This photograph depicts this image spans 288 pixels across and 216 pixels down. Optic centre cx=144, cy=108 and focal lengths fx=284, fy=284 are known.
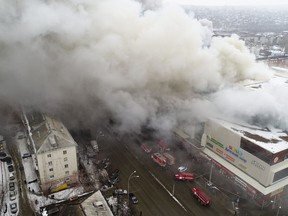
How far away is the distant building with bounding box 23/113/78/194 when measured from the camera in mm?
18297

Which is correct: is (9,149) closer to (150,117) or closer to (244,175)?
(150,117)

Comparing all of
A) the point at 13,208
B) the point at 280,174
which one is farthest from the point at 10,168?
the point at 280,174

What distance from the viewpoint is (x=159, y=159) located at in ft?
72.5

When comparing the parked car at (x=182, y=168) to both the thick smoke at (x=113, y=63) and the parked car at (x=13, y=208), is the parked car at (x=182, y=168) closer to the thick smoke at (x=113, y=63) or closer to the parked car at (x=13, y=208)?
the thick smoke at (x=113, y=63)

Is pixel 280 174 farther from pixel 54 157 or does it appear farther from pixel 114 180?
pixel 54 157

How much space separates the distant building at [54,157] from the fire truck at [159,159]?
6.27 meters

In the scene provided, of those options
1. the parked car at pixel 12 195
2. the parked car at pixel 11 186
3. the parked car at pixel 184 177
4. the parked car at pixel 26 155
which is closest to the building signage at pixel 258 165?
the parked car at pixel 184 177

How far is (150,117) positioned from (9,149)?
485 inches

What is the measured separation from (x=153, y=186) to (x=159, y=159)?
2767 millimetres

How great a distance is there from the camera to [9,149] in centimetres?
2409

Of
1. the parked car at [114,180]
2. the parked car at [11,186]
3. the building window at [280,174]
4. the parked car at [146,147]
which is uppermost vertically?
the building window at [280,174]

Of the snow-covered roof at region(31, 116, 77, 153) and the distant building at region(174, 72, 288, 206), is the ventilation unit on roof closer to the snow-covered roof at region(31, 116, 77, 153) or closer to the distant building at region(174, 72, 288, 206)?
the snow-covered roof at region(31, 116, 77, 153)

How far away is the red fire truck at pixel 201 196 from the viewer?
711 inches

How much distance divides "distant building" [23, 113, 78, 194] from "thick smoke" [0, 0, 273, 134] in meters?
5.04
